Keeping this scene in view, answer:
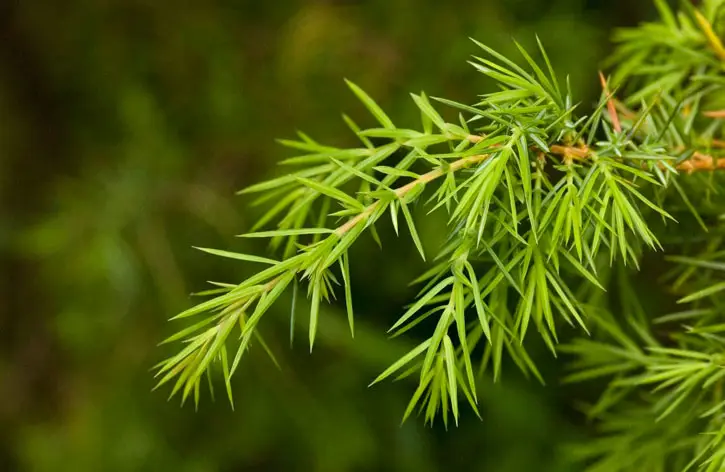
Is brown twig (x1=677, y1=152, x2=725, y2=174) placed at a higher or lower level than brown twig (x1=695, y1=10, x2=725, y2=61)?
lower

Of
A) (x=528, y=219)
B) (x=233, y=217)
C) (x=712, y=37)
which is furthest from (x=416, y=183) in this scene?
(x=233, y=217)

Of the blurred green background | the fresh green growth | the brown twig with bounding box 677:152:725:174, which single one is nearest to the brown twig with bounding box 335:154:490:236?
the fresh green growth

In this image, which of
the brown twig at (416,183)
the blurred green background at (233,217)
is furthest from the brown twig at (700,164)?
the blurred green background at (233,217)

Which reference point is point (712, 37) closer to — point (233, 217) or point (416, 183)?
point (416, 183)

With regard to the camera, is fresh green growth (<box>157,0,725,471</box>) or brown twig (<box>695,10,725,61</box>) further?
brown twig (<box>695,10,725,61</box>)

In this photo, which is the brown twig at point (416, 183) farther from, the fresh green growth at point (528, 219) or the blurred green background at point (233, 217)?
the blurred green background at point (233, 217)

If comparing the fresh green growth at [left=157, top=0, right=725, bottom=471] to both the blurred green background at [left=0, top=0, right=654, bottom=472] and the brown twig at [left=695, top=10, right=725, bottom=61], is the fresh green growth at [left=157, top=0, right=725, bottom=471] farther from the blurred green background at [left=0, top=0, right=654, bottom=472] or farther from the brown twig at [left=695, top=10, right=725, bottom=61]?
the blurred green background at [left=0, top=0, right=654, bottom=472]

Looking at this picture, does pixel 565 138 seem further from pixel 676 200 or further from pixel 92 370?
pixel 92 370

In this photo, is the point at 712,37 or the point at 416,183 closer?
the point at 416,183

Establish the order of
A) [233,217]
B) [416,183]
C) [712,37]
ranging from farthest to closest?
[233,217], [712,37], [416,183]
